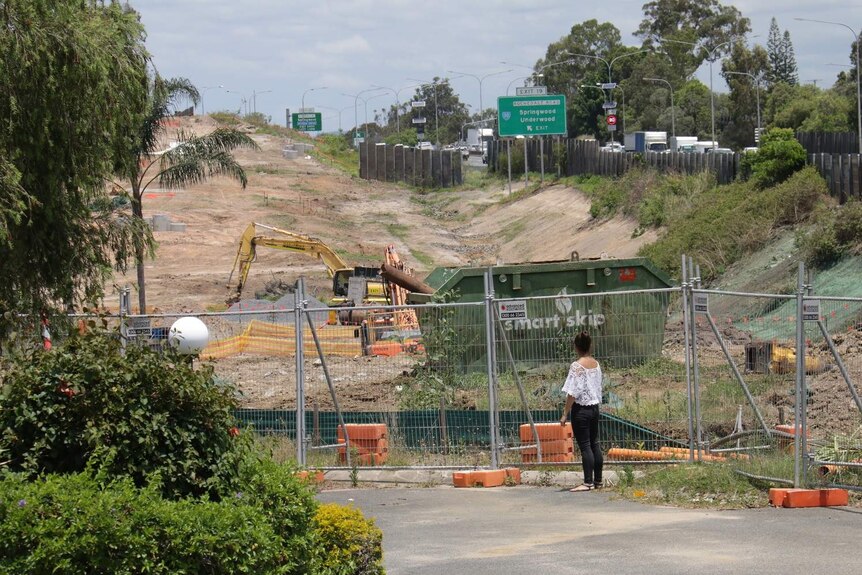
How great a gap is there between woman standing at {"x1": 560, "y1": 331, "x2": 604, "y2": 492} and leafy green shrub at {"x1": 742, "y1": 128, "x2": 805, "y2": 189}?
2684cm

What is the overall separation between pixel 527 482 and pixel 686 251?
81.3 ft

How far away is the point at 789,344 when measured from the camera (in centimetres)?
1220

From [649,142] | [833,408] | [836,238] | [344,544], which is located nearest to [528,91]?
[649,142]

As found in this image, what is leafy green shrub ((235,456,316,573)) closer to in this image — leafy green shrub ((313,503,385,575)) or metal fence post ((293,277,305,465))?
leafy green shrub ((313,503,385,575))

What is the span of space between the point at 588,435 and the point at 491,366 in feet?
4.16

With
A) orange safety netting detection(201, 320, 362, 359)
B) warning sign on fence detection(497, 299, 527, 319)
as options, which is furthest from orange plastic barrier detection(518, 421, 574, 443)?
orange safety netting detection(201, 320, 362, 359)

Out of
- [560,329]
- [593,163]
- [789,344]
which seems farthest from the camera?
[593,163]

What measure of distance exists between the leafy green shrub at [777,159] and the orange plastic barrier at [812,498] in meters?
27.5

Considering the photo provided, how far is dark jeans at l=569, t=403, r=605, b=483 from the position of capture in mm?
11766

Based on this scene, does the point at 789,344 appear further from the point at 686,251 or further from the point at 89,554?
the point at 686,251

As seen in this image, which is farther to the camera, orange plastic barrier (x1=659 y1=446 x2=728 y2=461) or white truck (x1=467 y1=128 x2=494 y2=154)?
white truck (x1=467 y1=128 x2=494 y2=154)

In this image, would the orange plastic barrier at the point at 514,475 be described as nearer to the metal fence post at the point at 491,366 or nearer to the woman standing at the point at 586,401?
the metal fence post at the point at 491,366

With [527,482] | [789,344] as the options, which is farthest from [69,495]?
[789,344]

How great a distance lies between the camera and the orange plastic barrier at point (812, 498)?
10.6 metres
